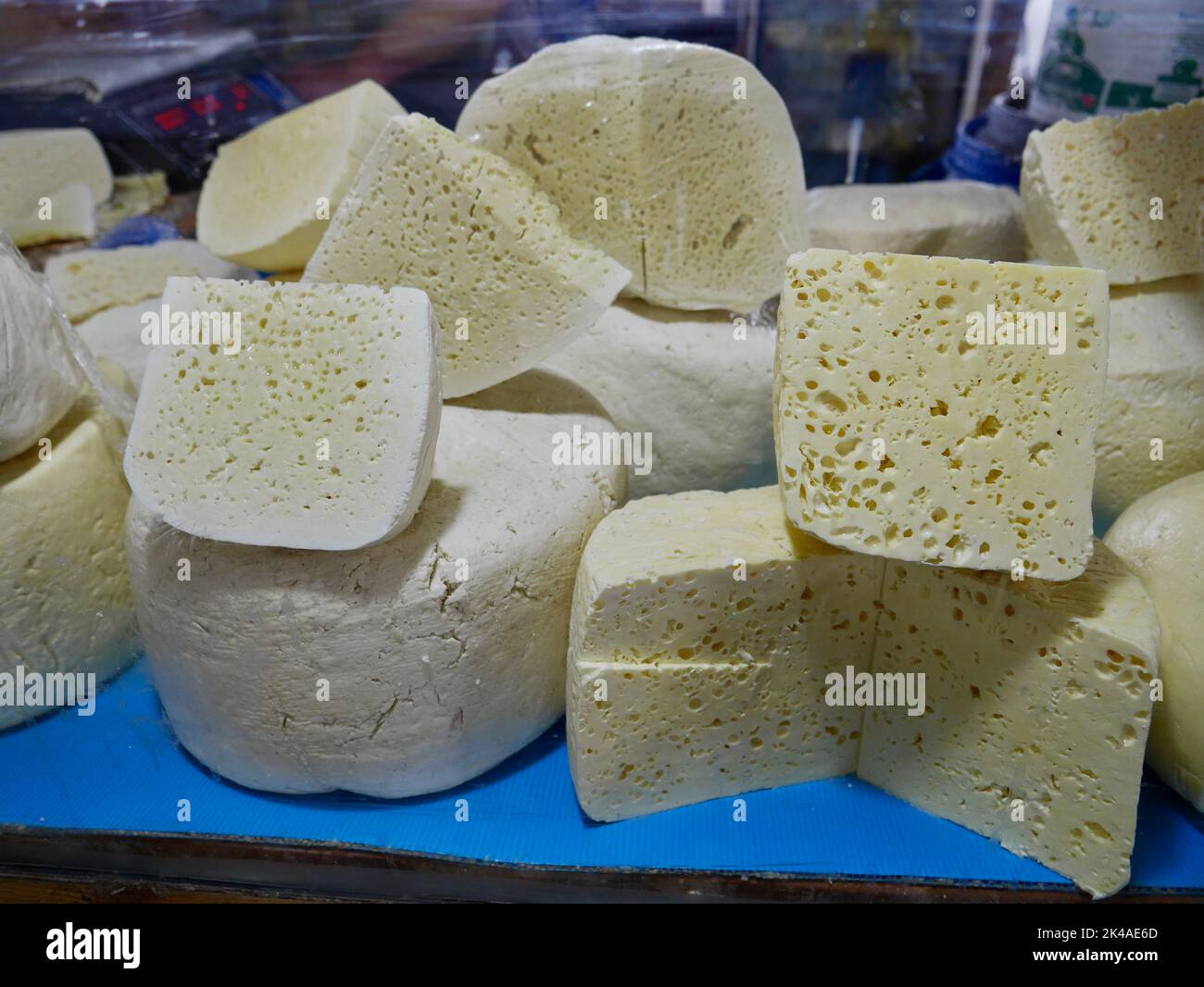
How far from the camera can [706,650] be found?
129cm

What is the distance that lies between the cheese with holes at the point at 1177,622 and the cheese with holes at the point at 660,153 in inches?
30.2

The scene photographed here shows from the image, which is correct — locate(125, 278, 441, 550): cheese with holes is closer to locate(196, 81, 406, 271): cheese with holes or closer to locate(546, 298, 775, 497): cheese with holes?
locate(546, 298, 775, 497): cheese with holes

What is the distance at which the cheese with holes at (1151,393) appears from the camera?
5.51 feet

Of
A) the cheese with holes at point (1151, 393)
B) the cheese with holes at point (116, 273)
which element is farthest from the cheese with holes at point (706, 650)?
the cheese with holes at point (116, 273)

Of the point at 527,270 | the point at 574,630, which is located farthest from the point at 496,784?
the point at 527,270

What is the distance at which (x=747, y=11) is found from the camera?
2.07 metres

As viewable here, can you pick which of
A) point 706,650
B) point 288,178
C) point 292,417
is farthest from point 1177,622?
point 288,178

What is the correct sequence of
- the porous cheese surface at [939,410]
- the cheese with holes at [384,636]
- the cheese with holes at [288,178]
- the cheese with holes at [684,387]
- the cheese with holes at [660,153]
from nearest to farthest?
1. the porous cheese surface at [939,410]
2. the cheese with holes at [384,636]
3. the cheese with holes at [660,153]
4. the cheese with holes at [684,387]
5. the cheese with holes at [288,178]

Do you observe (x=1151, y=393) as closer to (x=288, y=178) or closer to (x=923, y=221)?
(x=923, y=221)

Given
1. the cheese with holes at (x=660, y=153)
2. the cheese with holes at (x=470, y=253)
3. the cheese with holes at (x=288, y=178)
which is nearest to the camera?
the cheese with holes at (x=470, y=253)

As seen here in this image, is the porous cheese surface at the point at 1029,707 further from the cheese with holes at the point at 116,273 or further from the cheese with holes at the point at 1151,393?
the cheese with holes at the point at 116,273

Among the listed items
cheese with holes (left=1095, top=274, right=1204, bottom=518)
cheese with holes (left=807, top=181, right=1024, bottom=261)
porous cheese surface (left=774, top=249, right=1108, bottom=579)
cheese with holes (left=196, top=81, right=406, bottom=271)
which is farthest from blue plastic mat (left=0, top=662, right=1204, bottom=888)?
cheese with holes (left=807, top=181, right=1024, bottom=261)

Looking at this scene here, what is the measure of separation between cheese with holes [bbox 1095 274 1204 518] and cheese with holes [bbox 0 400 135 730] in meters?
1.66
